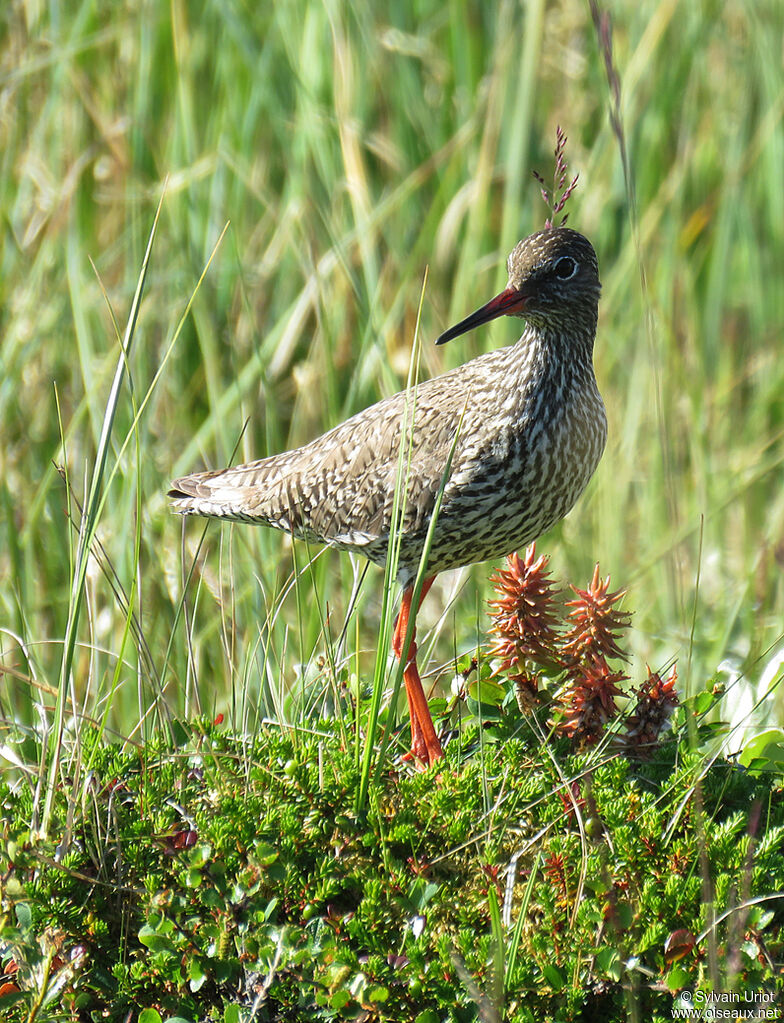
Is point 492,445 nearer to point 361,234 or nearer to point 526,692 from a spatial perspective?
point 526,692

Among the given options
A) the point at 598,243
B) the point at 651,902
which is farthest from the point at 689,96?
the point at 651,902

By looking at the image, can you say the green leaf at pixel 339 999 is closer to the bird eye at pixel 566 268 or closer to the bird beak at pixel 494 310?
the bird beak at pixel 494 310

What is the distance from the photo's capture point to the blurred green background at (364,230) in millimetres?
5492

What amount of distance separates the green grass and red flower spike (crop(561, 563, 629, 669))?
Answer: 208 cm

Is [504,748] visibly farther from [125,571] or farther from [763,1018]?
[125,571]

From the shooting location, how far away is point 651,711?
3043 millimetres

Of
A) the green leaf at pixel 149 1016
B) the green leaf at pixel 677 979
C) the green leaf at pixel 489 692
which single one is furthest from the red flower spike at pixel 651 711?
the green leaf at pixel 149 1016

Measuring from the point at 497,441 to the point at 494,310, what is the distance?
0.42 meters

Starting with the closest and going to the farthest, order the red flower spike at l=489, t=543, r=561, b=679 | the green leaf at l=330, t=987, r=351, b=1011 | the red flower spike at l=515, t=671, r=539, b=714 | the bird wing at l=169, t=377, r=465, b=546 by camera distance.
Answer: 1. the green leaf at l=330, t=987, r=351, b=1011
2. the red flower spike at l=489, t=543, r=561, b=679
3. the red flower spike at l=515, t=671, r=539, b=714
4. the bird wing at l=169, t=377, r=465, b=546

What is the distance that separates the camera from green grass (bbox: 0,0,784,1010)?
5.46 m

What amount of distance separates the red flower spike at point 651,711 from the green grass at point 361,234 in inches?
A: 78.9

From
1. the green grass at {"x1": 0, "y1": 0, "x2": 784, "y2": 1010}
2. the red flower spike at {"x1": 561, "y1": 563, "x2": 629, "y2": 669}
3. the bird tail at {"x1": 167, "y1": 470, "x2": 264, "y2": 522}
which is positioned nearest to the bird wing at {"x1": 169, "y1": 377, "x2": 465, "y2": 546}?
the bird tail at {"x1": 167, "y1": 470, "x2": 264, "y2": 522}

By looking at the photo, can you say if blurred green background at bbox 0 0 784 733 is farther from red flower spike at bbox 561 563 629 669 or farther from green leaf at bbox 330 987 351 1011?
green leaf at bbox 330 987 351 1011

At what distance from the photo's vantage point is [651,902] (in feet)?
Answer: 8.28
